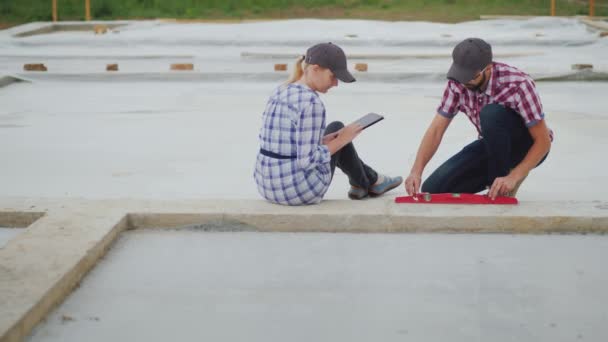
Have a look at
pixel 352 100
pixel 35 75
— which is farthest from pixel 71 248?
pixel 35 75

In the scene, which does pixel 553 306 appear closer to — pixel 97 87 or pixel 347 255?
pixel 347 255

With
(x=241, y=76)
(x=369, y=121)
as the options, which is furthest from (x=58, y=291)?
(x=241, y=76)

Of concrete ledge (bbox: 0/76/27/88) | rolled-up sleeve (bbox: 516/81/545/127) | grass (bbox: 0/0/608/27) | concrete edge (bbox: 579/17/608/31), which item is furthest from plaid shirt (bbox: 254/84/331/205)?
grass (bbox: 0/0/608/27)

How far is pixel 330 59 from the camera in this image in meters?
3.64

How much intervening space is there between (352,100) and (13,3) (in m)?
17.5

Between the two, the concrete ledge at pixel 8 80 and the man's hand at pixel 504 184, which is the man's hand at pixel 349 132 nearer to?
the man's hand at pixel 504 184

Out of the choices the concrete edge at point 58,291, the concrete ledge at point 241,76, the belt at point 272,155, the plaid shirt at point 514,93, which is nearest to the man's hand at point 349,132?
the belt at point 272,155

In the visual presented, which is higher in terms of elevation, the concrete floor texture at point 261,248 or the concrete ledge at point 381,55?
the concrete ledge at point 381,55

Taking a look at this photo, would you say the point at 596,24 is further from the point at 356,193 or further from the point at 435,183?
the point at 356,193

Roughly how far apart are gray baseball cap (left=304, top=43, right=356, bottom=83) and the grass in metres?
18.0

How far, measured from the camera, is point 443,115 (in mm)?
4066

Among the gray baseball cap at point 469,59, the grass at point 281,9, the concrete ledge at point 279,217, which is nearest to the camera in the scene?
the concrete ledge at point 279,217

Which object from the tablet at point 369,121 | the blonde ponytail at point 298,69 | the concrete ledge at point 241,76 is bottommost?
the concrete ledge at point 241,76

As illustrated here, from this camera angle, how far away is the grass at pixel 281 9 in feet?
72.3
